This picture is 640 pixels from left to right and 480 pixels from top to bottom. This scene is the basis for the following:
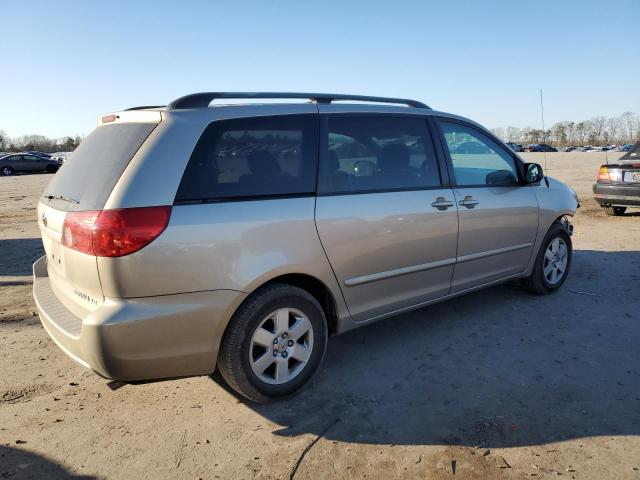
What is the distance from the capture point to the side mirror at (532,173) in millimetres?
4844

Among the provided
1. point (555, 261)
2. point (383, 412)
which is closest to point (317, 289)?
point (383, 412)

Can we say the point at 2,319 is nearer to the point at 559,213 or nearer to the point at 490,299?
the point at 490,299

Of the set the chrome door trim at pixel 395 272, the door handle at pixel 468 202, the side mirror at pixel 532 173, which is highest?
the side mirror at pixel 532 173

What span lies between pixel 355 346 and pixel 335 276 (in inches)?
38.0

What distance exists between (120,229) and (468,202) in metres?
2.84

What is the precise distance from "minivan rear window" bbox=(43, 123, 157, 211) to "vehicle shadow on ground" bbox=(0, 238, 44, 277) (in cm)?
383

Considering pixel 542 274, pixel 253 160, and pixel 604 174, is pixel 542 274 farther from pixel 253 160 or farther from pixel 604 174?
pixel 604 174

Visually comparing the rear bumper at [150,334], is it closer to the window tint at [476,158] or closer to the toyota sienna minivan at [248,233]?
the toyota sienna minivan at [248,233]

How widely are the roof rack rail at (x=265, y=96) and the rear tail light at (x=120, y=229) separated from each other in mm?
744

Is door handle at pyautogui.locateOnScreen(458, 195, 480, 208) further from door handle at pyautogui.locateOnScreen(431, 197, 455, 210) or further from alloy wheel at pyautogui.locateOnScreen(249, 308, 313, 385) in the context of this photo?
alloy wheel at pyautogui.locateOnScreen(249, 308, 313, 385)

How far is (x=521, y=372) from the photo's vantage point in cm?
355

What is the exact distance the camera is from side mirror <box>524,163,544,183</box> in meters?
4.84

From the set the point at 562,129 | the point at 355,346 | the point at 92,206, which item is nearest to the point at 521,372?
the point at 355,346

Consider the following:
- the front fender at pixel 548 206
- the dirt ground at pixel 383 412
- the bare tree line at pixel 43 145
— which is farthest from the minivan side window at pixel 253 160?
the bare tree line at pixel 43 145
